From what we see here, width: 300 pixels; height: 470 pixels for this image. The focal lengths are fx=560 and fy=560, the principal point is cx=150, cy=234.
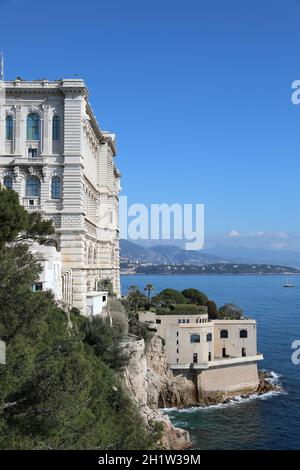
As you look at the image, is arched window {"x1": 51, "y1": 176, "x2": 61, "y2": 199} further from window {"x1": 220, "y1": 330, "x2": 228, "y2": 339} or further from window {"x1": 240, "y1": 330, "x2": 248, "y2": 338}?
window {"x1": 240, "y1": 330, "x2": 248, "y2": 338}

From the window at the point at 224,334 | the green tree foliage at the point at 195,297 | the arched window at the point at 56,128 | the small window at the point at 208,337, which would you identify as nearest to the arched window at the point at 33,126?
the arched window at the point at 56,128

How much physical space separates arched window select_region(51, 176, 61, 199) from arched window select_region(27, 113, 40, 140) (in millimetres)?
2822

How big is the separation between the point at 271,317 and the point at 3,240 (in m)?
78.0

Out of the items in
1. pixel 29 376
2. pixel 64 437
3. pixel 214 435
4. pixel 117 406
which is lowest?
pixel 214 435

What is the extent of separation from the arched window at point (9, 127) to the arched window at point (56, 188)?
3.83 m

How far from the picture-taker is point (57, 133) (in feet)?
115

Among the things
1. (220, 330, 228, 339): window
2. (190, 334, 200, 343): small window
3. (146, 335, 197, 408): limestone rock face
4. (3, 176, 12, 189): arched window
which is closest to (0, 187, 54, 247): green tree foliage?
(3, 176, 12, 189): arched window

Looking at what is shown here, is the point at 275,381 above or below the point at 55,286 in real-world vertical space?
below

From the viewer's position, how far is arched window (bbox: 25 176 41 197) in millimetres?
35031

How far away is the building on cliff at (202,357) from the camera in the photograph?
1815 inches

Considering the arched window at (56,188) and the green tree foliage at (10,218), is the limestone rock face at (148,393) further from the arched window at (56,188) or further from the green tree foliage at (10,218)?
the green tree foliage at (10,218)

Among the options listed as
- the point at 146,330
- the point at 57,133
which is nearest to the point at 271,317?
the point at 146,330

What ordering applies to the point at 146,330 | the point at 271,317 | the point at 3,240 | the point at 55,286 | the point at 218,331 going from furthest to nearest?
the point at 271,317 → the point at 218,331 → the point at 146,330 → the point at 55,286 → the point at 3,240

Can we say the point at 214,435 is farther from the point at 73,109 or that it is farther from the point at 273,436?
the point at 73,109
